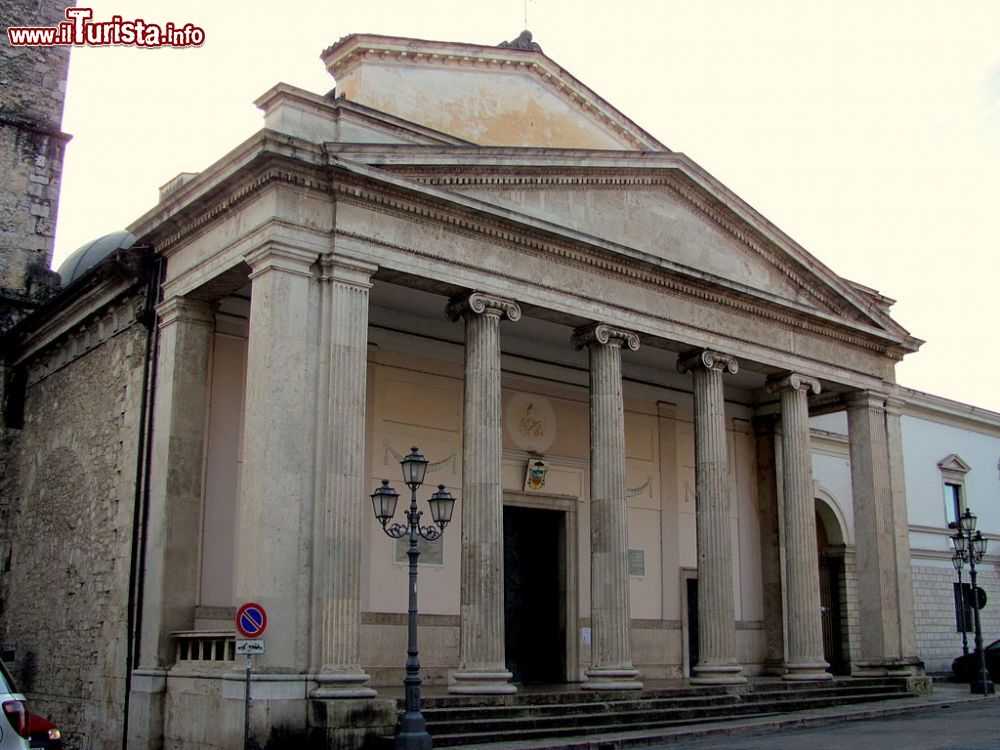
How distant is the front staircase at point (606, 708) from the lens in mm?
14750

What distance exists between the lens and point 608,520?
58.5 ft

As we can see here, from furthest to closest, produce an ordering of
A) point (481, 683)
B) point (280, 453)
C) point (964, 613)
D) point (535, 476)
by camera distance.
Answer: point (964, 613) → point (535, 476) → point (481, 683) → point (280, 453)

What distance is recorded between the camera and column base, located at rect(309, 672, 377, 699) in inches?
542

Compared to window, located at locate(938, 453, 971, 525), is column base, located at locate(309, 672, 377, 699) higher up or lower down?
lower down

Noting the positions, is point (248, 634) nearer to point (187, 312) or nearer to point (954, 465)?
point (187, 312)

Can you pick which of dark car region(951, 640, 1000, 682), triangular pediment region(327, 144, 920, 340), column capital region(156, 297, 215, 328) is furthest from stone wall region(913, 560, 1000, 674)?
column capital region(156, 297, 215, 328)

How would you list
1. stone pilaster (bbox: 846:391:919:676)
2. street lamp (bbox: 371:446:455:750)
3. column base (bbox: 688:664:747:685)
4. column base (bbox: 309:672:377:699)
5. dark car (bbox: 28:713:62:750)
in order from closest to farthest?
dark car (bbox: 28:713:62:750) → street lamp (bbox: 371:446:455:750) → column base (bbox: 309:672:377:699) → column base (bbox: 688:664:747:685) → stone pilaster (bbox: 846:391:919:676)

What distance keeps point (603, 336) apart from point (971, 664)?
52.5 ft

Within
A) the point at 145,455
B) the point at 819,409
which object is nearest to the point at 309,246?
the point at 145,455

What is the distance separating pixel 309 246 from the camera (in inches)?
595

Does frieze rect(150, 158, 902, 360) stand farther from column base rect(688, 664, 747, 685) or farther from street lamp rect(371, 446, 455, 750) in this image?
column base rect(688, 664, 747, 685)

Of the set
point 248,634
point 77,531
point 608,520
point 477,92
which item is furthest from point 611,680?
point 477,92

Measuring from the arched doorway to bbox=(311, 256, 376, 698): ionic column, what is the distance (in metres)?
16.5

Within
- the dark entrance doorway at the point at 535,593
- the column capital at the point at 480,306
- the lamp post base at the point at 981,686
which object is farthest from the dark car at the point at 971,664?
the column capital at the point at 480,306
